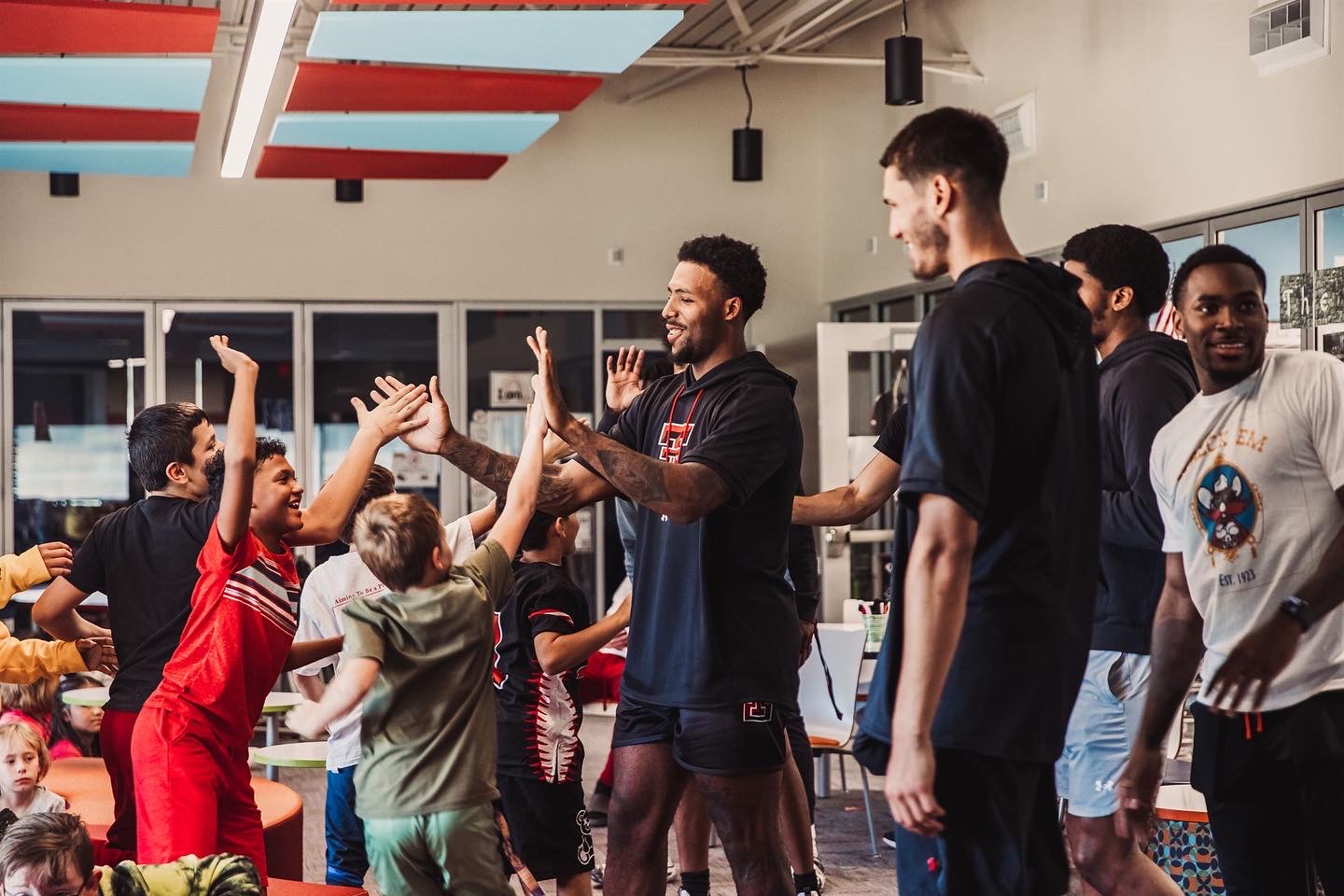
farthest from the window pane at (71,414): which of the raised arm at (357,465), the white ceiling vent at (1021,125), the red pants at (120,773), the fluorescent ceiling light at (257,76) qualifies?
the raised arm at (357,465)

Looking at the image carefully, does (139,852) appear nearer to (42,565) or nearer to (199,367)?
(42,565)

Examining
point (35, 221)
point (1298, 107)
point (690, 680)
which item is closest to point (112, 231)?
point (35, 221)

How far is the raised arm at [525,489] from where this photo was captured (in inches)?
124

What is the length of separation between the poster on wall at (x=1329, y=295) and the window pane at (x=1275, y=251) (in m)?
0.20

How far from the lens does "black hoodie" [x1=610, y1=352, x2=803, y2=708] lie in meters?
3.11

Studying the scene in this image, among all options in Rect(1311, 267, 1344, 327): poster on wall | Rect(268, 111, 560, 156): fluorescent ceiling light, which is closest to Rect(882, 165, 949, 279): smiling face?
Rect(1311, 267, 1344, 327): poster on wall

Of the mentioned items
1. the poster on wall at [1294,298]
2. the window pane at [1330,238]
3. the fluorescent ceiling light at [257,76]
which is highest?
the fluorescent ceiling light at [257,76]

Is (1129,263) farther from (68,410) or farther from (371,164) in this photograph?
(68,410)

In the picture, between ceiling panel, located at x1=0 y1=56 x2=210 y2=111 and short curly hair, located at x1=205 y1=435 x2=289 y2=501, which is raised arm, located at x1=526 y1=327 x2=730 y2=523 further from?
ceiling panel, located at x1=0 y1=56 x2=210 y2=111

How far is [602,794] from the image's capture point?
20.7ft

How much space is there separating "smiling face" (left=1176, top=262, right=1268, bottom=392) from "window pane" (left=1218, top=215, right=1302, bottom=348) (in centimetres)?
359

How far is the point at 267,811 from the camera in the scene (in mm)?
4074

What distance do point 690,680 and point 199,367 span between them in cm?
808

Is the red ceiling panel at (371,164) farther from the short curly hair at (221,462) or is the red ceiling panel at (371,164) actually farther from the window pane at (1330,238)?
the short curly hair at (221,462)
